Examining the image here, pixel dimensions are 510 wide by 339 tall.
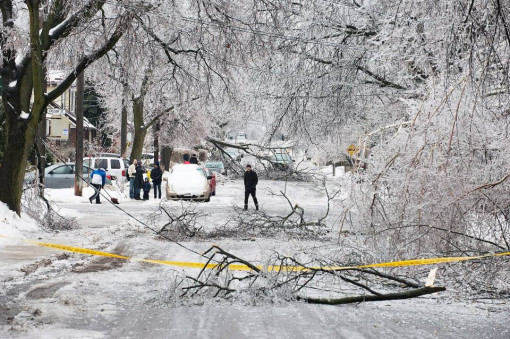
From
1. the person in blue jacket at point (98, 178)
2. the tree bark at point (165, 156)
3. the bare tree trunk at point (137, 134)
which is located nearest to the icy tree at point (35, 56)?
the person in blue jacket at point (98, 178)

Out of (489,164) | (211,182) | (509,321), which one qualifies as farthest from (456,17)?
(211,182)

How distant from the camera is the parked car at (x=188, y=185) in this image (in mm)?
29484

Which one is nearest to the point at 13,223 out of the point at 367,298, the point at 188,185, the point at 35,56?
the point at 35,56

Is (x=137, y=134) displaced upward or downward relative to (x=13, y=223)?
upward

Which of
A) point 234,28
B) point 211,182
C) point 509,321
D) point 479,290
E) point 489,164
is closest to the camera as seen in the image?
point 509,321

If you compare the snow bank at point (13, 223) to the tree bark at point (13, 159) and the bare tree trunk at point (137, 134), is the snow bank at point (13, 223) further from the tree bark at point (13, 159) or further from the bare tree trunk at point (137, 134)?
the bare tree trunk at point (137, 134)

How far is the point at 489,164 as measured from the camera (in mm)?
11539

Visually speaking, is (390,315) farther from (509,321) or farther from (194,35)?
(194,35)

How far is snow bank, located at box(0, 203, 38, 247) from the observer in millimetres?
16234

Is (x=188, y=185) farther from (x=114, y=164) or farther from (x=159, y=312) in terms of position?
(x=159, y=312)

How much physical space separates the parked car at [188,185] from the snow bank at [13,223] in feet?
36.7

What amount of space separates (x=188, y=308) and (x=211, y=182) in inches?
965

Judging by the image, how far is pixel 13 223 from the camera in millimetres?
17281

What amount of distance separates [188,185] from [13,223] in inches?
503
